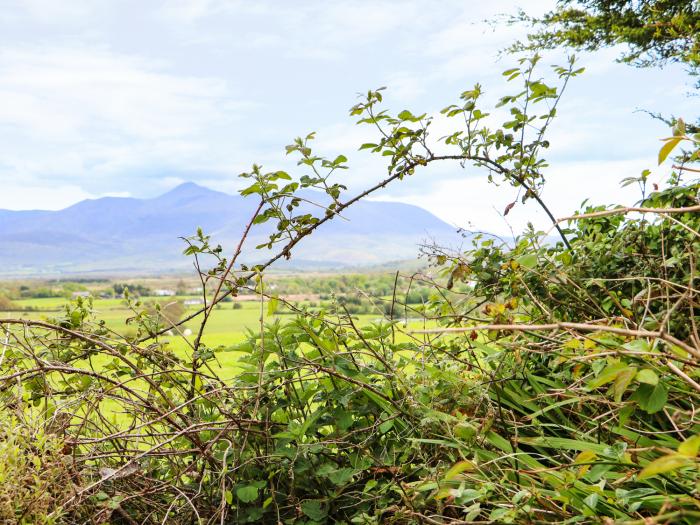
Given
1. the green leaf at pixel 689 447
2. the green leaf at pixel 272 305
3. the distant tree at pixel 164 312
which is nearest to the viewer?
the green leaf at pixel 689 447

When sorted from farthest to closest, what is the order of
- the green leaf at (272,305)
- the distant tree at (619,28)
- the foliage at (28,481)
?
the distant tree at (619,28) → the green leaf at (272,305) → the foliage at (28,481)

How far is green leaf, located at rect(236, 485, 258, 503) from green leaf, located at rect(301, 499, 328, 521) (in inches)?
7.3

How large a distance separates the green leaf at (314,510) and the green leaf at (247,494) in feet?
0.61

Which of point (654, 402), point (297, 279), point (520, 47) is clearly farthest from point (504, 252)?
point (520, 47)

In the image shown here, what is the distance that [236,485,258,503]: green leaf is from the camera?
75.6 inches

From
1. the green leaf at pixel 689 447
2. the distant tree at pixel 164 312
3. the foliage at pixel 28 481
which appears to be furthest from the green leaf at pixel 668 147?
the distant tree at pixel 164 312

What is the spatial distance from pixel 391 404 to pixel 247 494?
61 cm

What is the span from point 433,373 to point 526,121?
1.68 metres

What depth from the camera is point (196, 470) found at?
7.30 feet

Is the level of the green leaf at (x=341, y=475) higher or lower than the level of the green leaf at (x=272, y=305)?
lower

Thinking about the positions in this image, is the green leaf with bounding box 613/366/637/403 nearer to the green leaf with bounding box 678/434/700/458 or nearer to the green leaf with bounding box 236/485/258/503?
the green leaf with bounding box 678/434/700/458

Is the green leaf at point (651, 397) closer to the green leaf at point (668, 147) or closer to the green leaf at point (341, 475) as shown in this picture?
the green leaf at point (668, 147)

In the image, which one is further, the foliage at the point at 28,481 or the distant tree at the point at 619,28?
the distant tree at the point at 619,28

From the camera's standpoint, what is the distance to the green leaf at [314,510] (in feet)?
6.46
